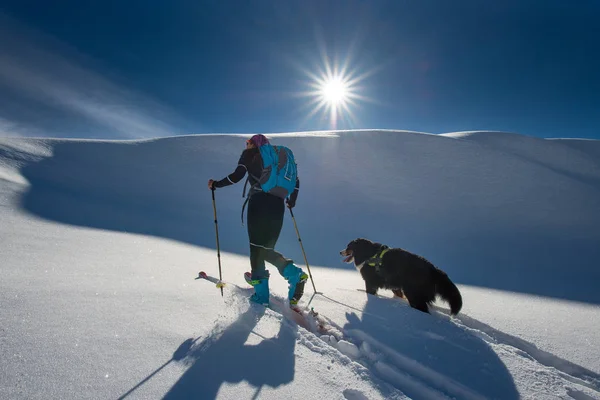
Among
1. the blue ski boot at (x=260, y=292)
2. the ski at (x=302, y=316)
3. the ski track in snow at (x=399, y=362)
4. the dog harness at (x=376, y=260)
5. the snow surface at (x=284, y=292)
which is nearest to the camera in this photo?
the snow surface at (x=284, y=292)

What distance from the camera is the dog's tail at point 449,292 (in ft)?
11.6

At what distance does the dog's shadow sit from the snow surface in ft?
0.05

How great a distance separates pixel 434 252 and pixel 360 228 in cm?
241

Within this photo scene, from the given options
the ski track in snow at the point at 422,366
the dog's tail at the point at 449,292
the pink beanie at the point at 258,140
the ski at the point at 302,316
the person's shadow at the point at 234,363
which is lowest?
the person's shadow at the point at 234,363

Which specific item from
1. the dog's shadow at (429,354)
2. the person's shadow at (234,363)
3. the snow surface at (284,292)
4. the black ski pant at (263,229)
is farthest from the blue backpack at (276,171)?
the dog's shadow at (429,354)

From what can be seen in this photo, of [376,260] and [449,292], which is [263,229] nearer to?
[376,260]

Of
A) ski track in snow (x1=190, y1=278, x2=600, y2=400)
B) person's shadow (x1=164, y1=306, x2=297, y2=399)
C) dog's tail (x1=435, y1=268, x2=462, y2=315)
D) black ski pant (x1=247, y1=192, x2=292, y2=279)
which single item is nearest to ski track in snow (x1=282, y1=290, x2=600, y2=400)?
ski track in snow (x1=190, y1=278, x2=600, y2=400)

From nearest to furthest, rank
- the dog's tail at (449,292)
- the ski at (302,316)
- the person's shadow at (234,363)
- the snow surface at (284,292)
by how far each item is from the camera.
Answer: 1. the person's shadow at (234,363)
2. the snow surface at (284,292)
3. the ski at (302,316)
4. the dog's tail at (449,292)

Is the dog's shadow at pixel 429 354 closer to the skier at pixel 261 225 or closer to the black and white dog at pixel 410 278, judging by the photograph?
the black and white dog at pixel 410 278

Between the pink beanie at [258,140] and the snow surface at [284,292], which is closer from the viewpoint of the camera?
the snow surface at [284,292]

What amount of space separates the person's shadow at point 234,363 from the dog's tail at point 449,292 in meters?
2.13

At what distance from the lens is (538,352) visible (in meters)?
→ 2.82

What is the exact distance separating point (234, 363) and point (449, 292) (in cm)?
279

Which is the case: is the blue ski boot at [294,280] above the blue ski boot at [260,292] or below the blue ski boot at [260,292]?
above
